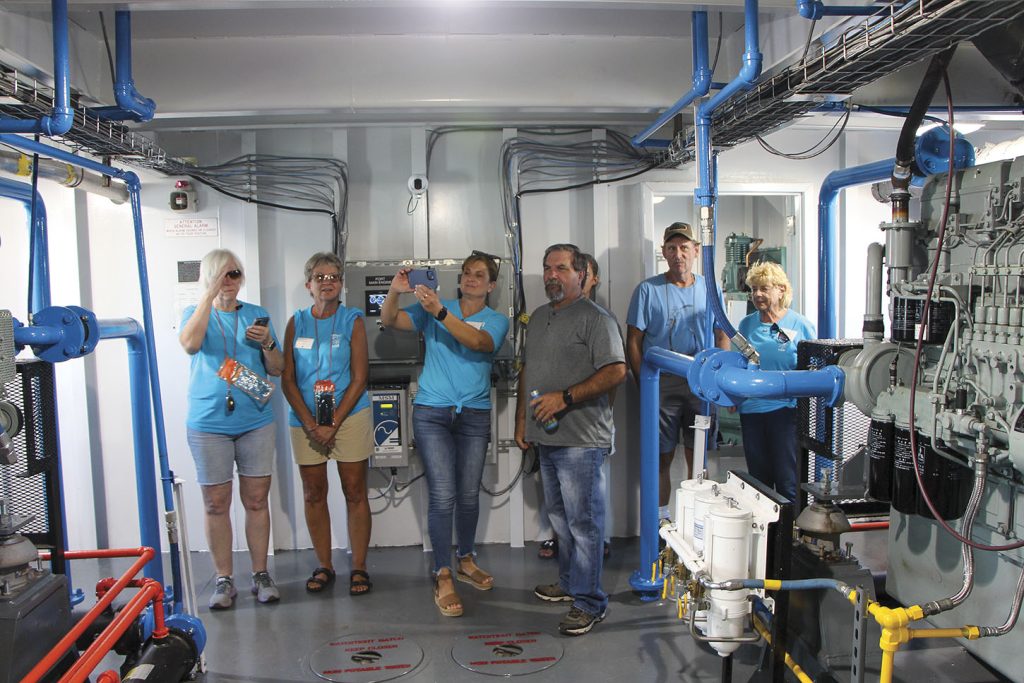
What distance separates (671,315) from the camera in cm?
386

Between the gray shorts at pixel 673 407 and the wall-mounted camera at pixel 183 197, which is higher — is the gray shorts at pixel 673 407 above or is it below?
below

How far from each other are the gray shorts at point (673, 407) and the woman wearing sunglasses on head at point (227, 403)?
6.55ft

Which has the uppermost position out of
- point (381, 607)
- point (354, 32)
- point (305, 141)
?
point (354, 32)

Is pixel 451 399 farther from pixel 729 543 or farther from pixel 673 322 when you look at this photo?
pixel 729 543

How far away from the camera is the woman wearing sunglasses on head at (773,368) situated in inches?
142

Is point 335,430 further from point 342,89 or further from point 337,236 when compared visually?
point 342,89

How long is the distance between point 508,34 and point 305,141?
52.2 inches

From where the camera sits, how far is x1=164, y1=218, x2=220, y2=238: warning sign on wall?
13.3 feet

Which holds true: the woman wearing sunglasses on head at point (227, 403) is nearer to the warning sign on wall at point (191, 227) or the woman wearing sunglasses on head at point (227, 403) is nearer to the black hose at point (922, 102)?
the warning sign on wall at point (191, 227)

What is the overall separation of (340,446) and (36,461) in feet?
4.47

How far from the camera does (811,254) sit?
4.40 metres

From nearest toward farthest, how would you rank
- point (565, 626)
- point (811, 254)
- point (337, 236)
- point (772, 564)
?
1. point (772, 564)
2. point (565, 626)
3. point (337, 236)
4. point (811, 254)

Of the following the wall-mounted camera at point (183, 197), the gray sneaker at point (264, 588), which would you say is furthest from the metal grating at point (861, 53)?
the gray sneaker at point (264, 588)

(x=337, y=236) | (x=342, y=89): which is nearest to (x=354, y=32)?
(x=342, y=89)
